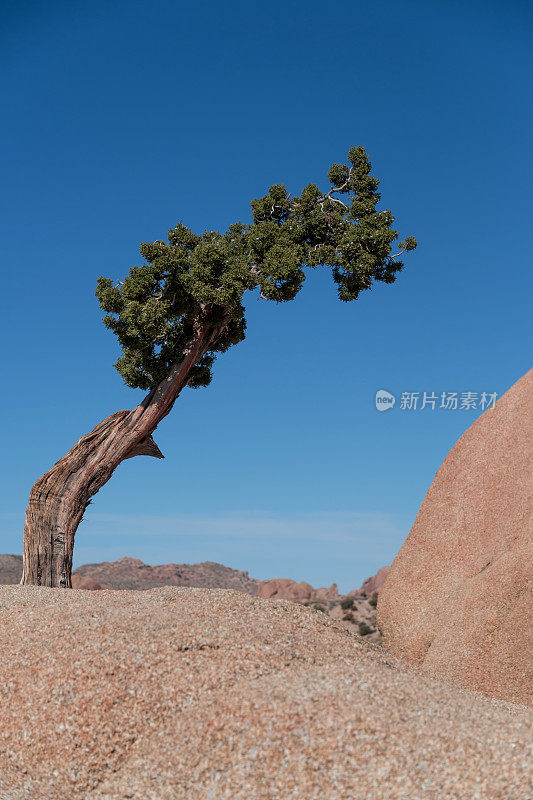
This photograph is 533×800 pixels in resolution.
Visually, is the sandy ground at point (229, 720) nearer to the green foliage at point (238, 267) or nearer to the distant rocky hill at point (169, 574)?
the green foliage at point (238, 267)

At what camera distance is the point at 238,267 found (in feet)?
50.9

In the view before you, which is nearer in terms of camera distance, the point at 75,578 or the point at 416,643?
the point at 416,643

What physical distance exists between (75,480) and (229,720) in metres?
10.3

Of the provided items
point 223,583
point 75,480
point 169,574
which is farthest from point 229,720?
point 169,574

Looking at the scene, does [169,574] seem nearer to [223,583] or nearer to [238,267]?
[223,583]

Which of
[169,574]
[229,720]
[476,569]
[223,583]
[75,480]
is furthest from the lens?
[169,574]

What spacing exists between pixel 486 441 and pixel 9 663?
30.2ft

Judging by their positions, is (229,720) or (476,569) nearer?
(229,720)

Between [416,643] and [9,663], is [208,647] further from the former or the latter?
[416,643]

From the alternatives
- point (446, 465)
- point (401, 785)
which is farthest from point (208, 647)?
point (446, 465)

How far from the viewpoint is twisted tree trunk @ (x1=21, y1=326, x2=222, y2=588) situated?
48.6 feet

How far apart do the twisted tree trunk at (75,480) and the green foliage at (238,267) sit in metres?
0.68

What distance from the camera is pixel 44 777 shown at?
6.04m

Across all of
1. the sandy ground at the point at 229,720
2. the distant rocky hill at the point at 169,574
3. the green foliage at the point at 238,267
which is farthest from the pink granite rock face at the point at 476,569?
the distant rocky hill at the point at 169,574
